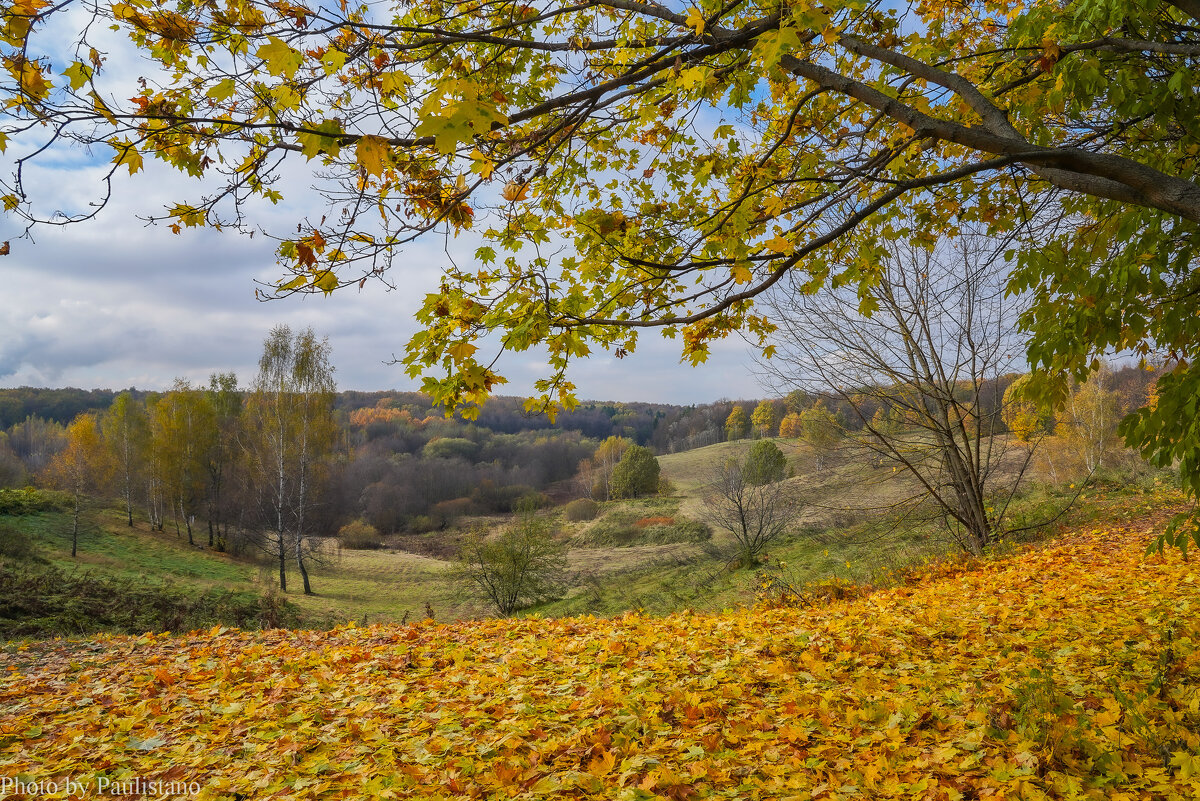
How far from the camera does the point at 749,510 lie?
1788 cm

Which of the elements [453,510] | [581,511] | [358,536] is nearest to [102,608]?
[358,536]

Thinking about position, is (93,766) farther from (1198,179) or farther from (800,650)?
(1198,179)

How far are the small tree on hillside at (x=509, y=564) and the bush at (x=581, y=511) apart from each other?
23655 mm

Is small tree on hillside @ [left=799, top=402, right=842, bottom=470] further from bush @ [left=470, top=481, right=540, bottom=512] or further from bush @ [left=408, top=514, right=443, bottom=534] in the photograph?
bush @ [left=470, top=481, right=540, bottom=512]

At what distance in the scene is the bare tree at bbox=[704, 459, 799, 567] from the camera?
17250 millimetres

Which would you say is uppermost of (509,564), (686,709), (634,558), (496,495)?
(686,709)

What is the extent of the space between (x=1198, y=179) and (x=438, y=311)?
→ 5617 millimetres

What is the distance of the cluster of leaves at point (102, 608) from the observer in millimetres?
10078

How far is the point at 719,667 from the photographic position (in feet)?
13.1

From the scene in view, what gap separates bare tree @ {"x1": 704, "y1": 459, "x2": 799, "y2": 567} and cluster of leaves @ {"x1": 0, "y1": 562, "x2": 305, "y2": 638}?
12042mm

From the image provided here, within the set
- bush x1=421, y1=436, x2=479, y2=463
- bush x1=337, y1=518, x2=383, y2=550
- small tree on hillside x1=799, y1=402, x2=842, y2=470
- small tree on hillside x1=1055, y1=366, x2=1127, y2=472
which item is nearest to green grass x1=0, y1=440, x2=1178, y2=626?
small tree on hillside x1=799, y1=402, x2=842, y2=470

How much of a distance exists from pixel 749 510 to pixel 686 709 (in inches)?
600

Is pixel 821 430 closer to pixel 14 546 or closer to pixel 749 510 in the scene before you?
pixel 749 510

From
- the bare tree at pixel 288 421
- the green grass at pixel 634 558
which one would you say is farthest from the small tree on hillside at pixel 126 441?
the bare tree at pixel 288 421
